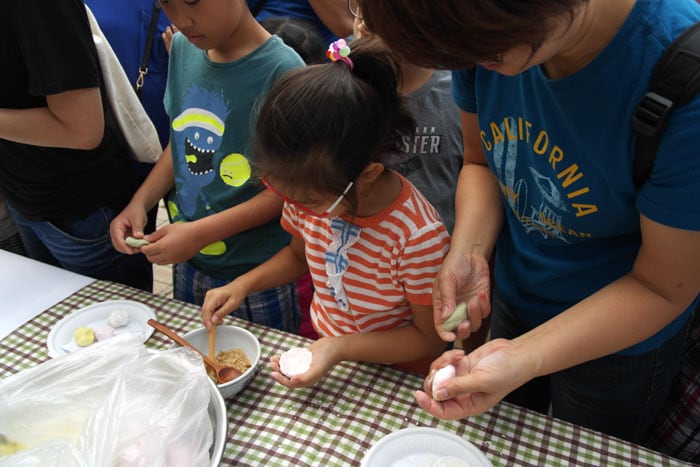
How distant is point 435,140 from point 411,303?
2.12ft

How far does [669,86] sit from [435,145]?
912 mm

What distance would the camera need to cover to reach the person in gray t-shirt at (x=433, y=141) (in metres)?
1.56

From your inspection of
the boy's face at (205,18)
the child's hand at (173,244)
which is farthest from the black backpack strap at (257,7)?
the child's hand at (173,244)

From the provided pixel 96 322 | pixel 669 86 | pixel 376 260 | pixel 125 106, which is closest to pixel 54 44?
pixel 125 106

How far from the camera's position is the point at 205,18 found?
4.19 ft

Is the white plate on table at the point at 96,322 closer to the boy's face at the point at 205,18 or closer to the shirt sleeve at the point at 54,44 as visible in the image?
the shirt sleeve at the point at 54,44

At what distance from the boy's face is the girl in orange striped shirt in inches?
15.9

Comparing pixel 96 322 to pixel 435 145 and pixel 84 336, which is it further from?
pixel 435 145

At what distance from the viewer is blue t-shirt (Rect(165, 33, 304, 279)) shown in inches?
→ 54.2

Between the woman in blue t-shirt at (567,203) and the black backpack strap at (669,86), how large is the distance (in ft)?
0.06

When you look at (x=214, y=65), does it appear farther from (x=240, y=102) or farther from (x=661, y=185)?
(x=661, y=185)

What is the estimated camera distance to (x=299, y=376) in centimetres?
100

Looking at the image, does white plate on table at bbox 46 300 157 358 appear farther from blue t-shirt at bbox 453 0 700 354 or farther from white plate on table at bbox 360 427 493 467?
Result: blue t-shirt at bbox 453 0 700 354

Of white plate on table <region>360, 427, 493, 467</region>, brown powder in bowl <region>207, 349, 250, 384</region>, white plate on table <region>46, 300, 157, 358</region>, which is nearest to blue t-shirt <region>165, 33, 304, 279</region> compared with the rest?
white plate on table <region>46, 300, 157, 358</region>
